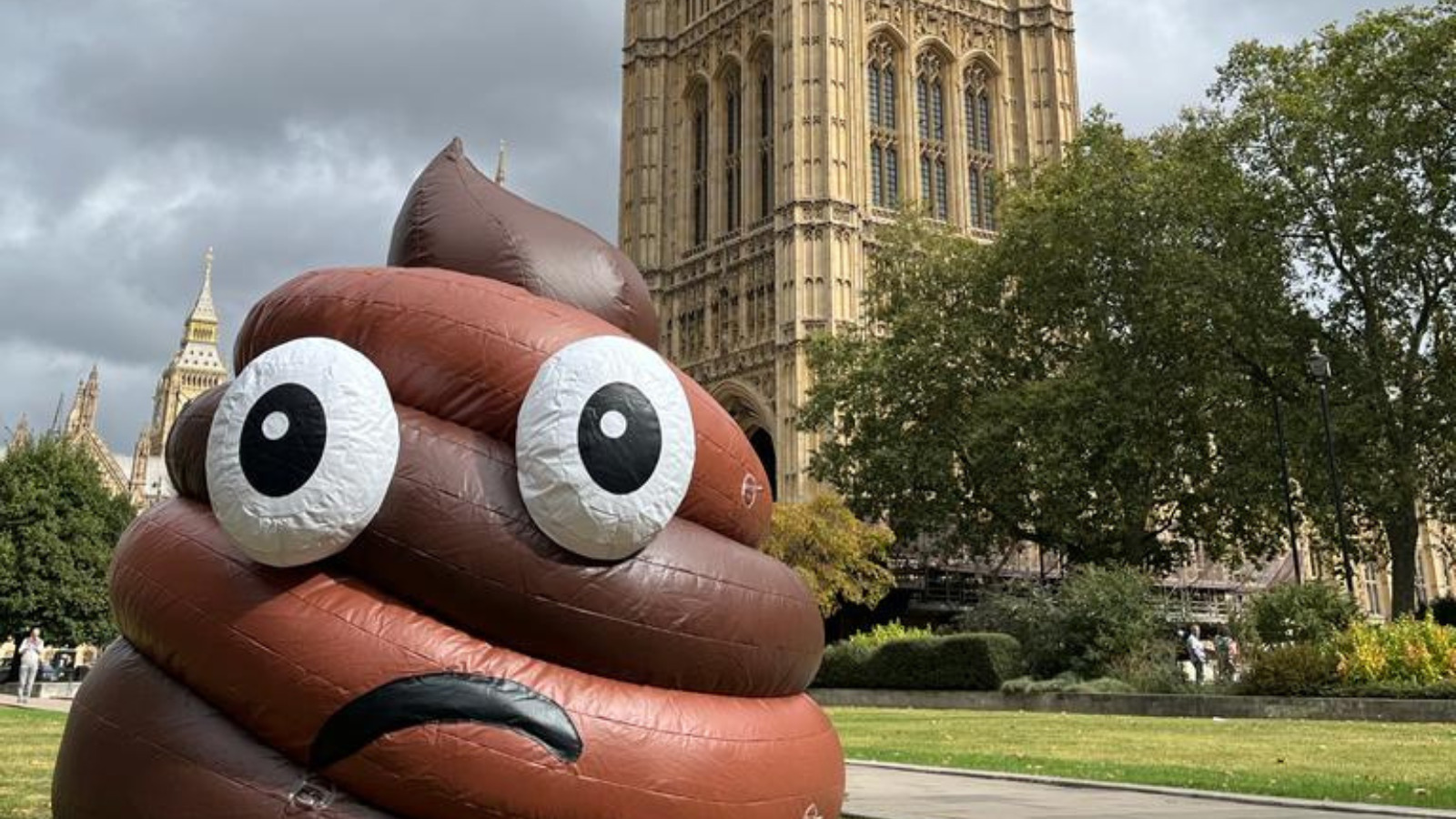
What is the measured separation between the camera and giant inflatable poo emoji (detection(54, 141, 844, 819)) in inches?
155

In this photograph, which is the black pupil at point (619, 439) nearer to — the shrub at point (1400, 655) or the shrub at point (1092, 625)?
the shrub at point (1400, 655)

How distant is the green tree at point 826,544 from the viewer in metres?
33.3

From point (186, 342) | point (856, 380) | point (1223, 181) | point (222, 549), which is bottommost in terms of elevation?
point (222, 549)

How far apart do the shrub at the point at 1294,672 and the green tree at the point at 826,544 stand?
15.6 meters

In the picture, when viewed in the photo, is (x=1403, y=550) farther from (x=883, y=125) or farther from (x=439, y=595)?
(x=883, y=125)

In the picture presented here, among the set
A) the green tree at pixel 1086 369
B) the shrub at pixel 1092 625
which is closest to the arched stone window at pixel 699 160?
the green tree at pixel 1086 369

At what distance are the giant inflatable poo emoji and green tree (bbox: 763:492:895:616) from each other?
2820 centimetres

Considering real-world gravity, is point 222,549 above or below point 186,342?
below

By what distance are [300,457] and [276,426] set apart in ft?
0.51

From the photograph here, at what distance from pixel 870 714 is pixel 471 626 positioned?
16.6 meters

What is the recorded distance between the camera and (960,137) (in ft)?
173

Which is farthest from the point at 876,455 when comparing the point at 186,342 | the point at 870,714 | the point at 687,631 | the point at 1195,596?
the point at 186,342

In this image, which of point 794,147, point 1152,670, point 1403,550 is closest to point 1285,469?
point 1403,550

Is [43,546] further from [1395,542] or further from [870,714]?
[1395,542]
